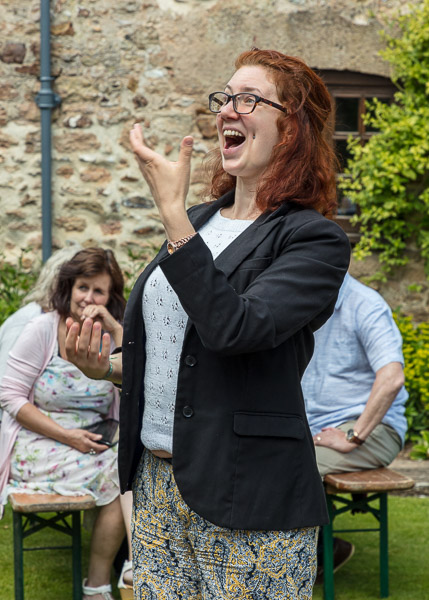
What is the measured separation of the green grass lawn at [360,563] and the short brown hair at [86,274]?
119 cm

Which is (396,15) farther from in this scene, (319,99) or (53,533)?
(319,99)

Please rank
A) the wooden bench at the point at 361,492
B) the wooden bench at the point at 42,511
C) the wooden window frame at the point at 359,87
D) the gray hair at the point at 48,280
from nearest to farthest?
the wooden bench at the point at 42,511
the wooden bench at the point at 361,492
the gray hair at the point at 48,280
the wooden window frame at the point at 359,87

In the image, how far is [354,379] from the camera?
4.16 metres

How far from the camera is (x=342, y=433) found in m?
4.04

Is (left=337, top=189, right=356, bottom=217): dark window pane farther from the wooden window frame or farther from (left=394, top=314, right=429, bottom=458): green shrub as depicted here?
(left=394, top=314, right=429, bottom=458): green shrub

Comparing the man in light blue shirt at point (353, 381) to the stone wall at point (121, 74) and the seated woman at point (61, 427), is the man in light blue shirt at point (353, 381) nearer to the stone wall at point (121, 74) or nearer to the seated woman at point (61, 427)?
the seated woman at point (61, 427)

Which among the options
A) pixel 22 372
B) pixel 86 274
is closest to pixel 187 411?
pixel 22 372

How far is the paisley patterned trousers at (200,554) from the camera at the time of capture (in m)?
1.82

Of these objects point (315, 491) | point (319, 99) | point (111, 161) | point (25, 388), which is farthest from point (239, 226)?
point (111, 161)

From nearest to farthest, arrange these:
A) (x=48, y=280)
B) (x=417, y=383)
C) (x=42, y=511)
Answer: (x=42, y=511) < (x=48, y=280) < (x=417, y=383)

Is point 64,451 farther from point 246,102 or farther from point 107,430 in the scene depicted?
point 246,102

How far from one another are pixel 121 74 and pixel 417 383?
2.98 metres

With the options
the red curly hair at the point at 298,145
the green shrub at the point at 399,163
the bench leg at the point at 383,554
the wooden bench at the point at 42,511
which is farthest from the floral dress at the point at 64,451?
the green shrub at the point at 399,163

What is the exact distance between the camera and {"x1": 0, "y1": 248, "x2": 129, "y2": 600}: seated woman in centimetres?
383
